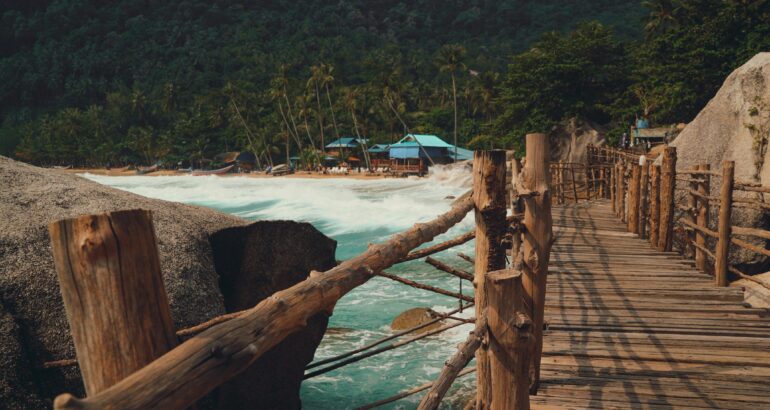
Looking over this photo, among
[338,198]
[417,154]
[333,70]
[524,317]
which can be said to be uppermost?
[333,70]

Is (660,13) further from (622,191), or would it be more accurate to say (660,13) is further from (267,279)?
(267,279)

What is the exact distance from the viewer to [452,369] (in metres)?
2.10

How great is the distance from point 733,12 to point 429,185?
2138 centimetres

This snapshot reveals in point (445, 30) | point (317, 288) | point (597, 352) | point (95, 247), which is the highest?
point (445, 30)

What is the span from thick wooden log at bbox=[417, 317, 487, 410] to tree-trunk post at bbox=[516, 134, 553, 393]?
123 centimetres

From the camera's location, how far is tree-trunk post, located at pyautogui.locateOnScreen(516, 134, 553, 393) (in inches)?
133

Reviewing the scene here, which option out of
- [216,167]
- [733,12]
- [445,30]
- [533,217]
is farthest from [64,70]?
[533,217]

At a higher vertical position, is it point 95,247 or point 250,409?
point 95,247

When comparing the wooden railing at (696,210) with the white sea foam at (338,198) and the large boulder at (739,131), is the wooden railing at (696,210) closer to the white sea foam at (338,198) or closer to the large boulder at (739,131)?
the large boulder at (739,131)

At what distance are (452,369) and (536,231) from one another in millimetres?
1566

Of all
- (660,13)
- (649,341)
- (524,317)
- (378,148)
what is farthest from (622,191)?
(378,148)

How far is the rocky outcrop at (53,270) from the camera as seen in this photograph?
9.71 feet

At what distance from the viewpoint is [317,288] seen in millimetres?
1658

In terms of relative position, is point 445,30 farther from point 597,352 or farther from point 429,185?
point 597,352
